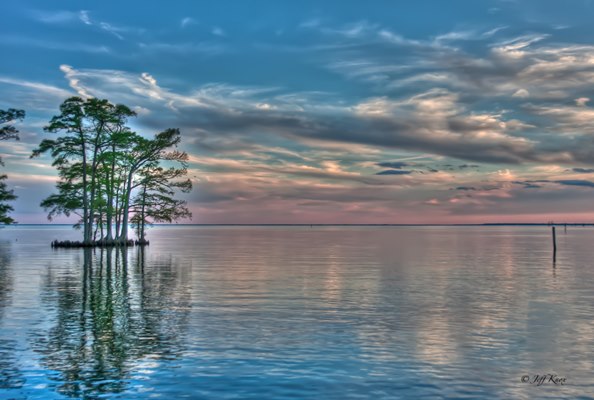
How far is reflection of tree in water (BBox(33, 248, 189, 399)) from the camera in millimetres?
16422

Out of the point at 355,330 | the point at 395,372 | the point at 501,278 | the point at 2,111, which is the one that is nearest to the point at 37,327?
the point at 355,330

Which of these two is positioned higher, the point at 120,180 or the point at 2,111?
the point at 2,111

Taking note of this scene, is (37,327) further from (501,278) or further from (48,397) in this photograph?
(501,278)

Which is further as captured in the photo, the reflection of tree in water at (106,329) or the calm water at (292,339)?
the reflection of tree in water at (106,329)

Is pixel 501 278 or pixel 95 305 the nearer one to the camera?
pixel 95 305

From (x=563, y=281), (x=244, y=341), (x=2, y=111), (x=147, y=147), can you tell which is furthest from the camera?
(x=147, y=147)

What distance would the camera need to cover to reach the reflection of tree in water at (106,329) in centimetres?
1642

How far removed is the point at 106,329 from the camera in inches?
909

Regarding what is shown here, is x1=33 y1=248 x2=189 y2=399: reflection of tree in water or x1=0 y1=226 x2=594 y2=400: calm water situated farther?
x1=33 y1=248 x2=189 y2=399: reflection of tree in water

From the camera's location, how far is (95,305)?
2959cm

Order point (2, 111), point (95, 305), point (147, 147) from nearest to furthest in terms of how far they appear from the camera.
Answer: point (95, 305) < point (2, 111) < point (147, 147)

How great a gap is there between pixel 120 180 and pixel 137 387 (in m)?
79.5

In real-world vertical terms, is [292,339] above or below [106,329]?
below

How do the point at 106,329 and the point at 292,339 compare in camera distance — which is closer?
the point at 292,339
